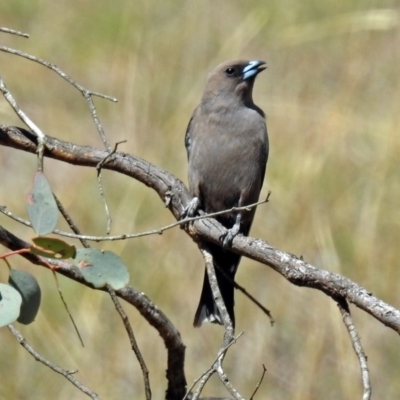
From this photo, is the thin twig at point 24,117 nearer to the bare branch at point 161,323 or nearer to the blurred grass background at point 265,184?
the bare branch at point 161,323

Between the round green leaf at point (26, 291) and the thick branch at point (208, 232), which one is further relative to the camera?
the thick branch at point (208, 232)

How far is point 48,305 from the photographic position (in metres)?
7.30

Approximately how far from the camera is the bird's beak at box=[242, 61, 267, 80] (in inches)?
225

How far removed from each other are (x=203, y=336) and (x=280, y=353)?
0.55m

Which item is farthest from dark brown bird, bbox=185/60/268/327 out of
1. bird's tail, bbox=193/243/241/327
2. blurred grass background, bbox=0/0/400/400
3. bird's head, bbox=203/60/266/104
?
blurred grass background, bbox=0/0/400/400

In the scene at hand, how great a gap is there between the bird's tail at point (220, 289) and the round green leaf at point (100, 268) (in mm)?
2570

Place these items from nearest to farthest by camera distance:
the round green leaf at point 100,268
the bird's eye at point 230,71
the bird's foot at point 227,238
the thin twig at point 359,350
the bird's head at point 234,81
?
the round green leaf at point 100,268 < the thin twig at point 359,350 < the bird's foot at point 227,238 < the bird's head at point 234,81 < the bird's eye at point 230,71

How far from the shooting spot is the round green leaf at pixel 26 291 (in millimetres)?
2408

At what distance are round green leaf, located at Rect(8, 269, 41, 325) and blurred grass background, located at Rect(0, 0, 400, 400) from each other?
433 cm

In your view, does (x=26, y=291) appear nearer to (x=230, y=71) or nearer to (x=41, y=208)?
(x=41, y=208)

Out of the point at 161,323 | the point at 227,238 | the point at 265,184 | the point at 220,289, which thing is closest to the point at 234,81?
the point at 220,289

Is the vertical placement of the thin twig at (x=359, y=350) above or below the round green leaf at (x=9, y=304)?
above

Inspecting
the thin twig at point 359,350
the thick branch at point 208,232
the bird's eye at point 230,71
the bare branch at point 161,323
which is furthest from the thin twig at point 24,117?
the bird's eye at point 230,71

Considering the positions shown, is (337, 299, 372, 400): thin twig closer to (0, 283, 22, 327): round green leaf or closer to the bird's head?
(0, 283, 22, 327): round green leaf
